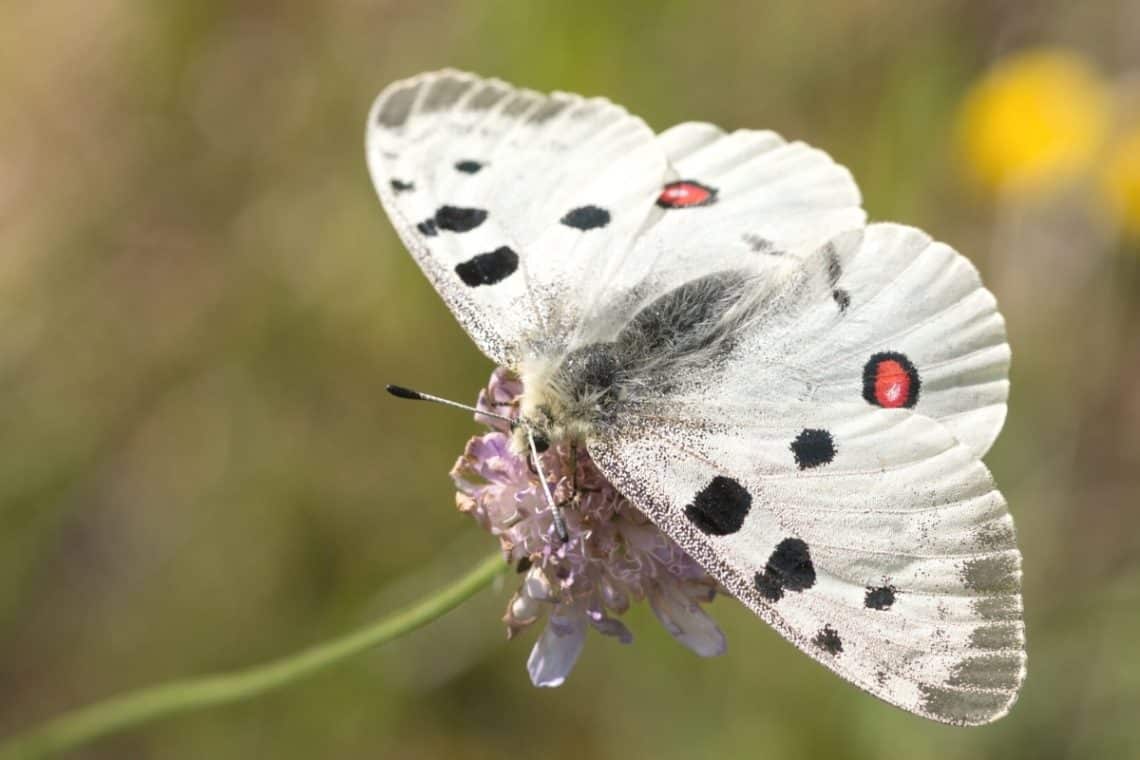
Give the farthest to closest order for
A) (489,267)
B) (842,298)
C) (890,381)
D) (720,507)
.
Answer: (489,267) < (842,298) < (890,381) < (720,507)

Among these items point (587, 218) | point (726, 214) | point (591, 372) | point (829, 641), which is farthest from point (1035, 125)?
point (829, 641)

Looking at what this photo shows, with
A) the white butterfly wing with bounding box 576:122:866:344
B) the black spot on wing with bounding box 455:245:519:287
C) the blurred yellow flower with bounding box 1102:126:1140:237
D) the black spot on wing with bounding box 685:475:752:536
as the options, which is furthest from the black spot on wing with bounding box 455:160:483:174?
the blurred yellow flower with bounding box 1102:126:1140:237

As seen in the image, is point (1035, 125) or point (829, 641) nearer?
point (829, 641)

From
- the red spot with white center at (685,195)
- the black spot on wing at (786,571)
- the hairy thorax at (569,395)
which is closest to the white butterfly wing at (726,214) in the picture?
the red spot with white center at (685,195)

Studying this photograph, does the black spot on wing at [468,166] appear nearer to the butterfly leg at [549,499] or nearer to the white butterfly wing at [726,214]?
the white butterfly wing at [726,214]

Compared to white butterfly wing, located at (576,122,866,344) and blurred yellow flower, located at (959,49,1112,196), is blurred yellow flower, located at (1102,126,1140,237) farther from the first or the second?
white butterfly wing, located at (576,122,866,344)

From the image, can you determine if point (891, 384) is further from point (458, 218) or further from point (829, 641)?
point (458, 218)
